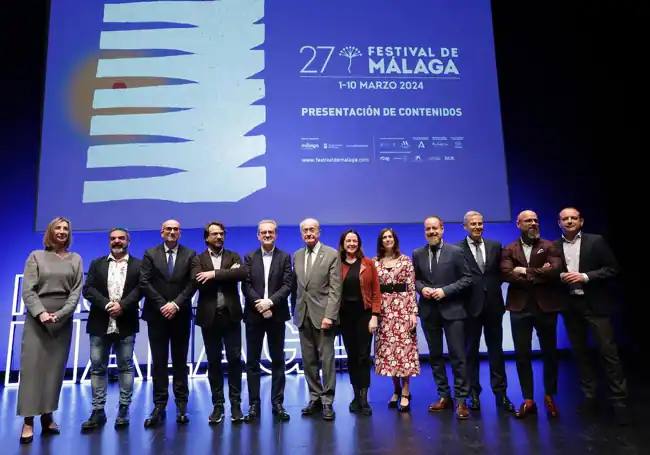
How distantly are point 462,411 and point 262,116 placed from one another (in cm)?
322

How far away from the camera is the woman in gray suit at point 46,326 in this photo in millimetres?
2811

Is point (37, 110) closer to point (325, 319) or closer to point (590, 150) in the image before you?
point (325, 319)

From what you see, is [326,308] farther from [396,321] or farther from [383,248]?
[383,248]

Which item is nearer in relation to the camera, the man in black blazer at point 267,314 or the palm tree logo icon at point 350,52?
the man in black blazer at point 267,314

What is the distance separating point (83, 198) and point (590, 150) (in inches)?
237

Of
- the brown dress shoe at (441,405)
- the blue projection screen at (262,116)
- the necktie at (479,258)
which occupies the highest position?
the blue projection screen at (262,116)

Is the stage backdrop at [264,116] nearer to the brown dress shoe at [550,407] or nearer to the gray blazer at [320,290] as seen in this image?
the gray blazer at [320,290]

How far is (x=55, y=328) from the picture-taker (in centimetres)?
290

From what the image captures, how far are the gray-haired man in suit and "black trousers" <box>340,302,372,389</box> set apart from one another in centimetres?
14

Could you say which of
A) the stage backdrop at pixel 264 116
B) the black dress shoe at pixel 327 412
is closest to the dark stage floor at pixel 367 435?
the black dress shoe at pixel 327 412

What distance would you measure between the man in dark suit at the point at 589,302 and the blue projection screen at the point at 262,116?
129 cm

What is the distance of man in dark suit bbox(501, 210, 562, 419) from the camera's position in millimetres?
A: 2990

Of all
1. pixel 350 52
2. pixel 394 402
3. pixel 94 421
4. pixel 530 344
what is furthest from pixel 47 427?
pixel 350 52

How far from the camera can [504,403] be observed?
10.4 feet
